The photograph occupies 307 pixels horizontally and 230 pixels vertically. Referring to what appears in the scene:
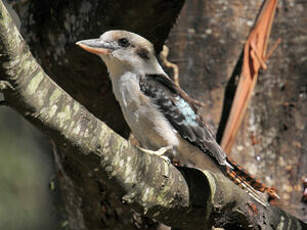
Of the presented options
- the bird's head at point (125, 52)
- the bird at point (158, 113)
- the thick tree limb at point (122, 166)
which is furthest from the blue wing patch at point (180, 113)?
the thick tree limb at point (122, 166)

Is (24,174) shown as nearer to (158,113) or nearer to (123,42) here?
(123,42)

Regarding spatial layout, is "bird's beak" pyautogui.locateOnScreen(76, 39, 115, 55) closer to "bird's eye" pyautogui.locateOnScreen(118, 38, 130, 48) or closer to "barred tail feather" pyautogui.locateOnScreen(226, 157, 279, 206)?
"bird's eye" pyautogui.locateOnScreen(118, 38, 130, 48)

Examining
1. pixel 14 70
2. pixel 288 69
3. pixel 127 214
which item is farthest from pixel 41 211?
pixel 14 70

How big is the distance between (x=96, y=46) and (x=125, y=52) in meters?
0.32

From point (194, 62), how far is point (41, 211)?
9.81 ft

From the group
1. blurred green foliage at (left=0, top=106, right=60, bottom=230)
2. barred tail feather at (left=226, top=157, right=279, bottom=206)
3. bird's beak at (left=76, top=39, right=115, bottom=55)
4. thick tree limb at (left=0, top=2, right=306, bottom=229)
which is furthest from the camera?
blurred green foliage at (left=0, top=106, right=60, bottom=230)

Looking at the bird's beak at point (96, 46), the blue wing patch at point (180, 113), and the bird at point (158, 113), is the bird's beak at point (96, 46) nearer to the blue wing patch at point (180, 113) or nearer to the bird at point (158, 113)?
the bird at point (158, 113)

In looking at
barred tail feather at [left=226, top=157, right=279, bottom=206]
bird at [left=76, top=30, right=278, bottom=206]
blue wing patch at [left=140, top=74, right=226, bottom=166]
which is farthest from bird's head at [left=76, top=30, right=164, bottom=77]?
barred tail feather at [left=226, top=157, right=279, bottom=206]

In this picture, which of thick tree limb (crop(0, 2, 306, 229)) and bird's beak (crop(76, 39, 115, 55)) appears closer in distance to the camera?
thick tree limb (crop(0, 2, 306, 229))

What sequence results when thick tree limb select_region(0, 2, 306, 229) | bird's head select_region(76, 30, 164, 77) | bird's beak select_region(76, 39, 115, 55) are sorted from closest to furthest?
thick tree limb select_region(0, 2, 306, 229) → bird's beak select_region(76, 39, 115, 55) → bird's head select_region(76, 30, 164, 77)

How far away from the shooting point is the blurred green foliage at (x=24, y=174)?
18.4 feet

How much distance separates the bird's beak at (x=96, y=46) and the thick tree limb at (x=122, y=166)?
2.93 ft

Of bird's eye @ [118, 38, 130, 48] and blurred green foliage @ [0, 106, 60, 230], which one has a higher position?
bird's eye @ [118, 38, 130, 48]

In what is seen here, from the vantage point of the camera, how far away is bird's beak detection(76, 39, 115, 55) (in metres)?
3.03
